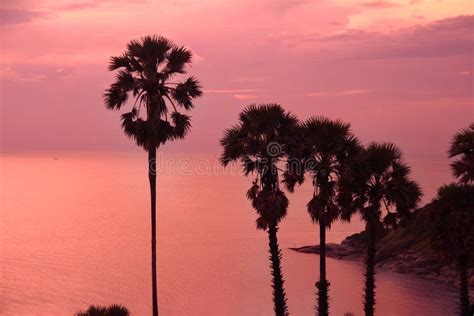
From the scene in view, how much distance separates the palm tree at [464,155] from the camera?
30516mm

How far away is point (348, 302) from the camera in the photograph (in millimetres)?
62156

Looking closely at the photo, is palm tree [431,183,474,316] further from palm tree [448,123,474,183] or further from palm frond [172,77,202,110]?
palm frond [172,77,202,110]

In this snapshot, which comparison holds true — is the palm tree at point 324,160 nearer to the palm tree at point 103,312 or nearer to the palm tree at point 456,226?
the palm tree at point 456,226

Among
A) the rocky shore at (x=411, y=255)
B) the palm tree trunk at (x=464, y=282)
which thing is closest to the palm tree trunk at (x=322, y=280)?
the palm tree trunk at (x=464, y=282)

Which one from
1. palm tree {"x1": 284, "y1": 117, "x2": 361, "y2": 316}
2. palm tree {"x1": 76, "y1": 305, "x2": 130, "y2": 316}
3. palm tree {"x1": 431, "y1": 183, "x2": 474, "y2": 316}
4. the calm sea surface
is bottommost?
the calm sea surface

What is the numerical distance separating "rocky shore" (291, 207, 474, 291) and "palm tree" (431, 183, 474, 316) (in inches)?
1356

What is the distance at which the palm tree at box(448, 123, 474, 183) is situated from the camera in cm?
3052

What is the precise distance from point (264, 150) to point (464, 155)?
961 cm

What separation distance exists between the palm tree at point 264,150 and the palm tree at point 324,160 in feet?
2.45

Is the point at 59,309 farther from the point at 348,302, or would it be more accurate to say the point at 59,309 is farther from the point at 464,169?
the point at 464,169

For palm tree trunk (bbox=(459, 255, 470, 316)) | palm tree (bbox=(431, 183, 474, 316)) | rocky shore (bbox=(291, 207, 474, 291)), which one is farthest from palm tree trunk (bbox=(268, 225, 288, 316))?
rocky shore (bbox=(291, 207, 474, 291))

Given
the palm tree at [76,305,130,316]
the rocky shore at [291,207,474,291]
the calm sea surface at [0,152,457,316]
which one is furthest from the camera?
the rocky shore at [291,207,474,291]

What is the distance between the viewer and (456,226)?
31.0 metres

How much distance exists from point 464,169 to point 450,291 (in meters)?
35.1
